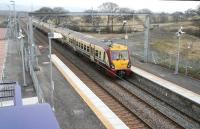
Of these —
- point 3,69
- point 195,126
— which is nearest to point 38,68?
point 3,69

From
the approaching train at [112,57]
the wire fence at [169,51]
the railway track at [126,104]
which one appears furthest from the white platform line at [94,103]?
the wire fence at [169,51]

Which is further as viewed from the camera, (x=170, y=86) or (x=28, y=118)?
(x=170, y=86)

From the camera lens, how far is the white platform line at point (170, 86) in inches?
848

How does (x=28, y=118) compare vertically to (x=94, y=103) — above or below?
above

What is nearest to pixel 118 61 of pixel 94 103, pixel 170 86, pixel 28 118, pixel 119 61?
pixel 119 61

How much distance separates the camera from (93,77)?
90.8 ft

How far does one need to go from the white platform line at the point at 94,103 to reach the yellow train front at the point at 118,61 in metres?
2.85

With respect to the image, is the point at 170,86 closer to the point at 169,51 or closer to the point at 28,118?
the point at 28,118

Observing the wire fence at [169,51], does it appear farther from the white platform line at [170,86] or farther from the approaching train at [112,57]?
A: the approaching train at [112,57]

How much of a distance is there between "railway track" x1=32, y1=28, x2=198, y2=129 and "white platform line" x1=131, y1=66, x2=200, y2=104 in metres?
2.72

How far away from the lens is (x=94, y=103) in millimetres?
20766

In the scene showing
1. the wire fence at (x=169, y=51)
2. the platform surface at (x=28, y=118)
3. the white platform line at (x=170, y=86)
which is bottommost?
the white platform line at (x=170, y=86)

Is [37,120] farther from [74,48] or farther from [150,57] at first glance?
[74,48]

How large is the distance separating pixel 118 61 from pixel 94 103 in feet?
21.2
